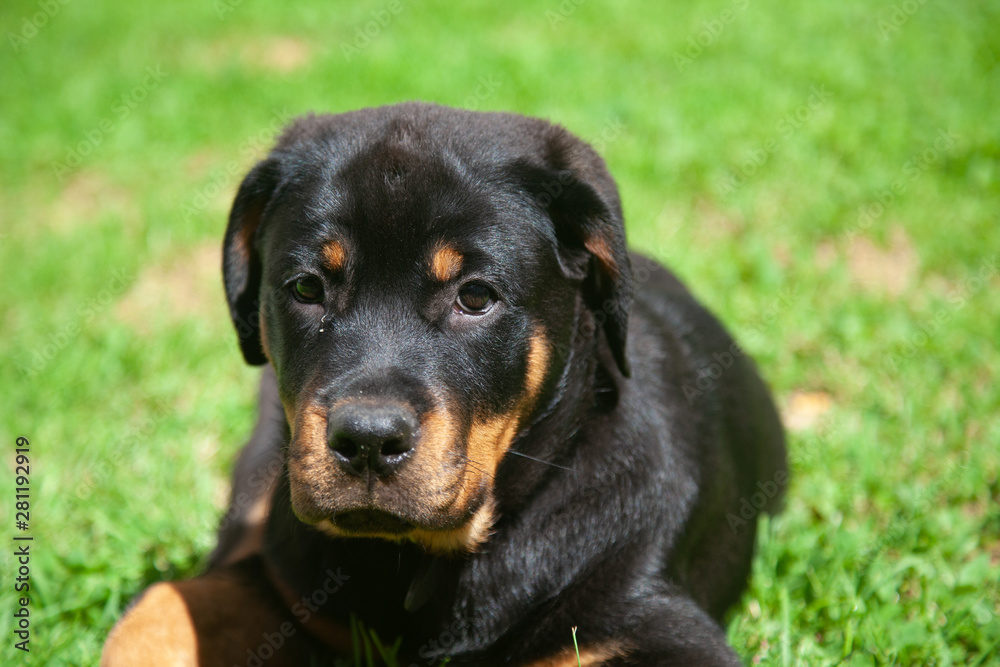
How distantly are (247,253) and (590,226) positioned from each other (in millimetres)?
1108

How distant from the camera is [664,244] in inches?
199

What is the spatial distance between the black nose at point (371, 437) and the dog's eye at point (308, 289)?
1.53 ft

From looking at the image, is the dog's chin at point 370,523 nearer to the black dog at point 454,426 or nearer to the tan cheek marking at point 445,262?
the black dog at point 454,426

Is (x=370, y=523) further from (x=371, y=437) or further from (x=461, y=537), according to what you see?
(x=461, y=537)

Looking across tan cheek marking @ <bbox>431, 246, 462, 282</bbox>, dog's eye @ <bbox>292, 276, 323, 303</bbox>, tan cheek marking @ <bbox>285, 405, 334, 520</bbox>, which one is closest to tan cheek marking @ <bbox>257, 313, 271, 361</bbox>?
dog's eye @ <bbox>292, 276, 323, 303</bbox>

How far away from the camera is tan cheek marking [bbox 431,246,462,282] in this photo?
7.32 feet

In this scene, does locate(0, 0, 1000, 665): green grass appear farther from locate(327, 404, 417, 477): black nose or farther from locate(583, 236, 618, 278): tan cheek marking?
locate(327, 404, 417, 477): black nose

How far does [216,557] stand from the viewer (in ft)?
9.95

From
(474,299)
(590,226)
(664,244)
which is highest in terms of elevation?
(590,226)

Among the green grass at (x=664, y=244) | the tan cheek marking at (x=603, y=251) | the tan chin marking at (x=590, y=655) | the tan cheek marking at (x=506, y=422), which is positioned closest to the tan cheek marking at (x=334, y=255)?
the tan cheek marking at (x=506, y=422)

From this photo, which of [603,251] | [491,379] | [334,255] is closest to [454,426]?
[491,379]

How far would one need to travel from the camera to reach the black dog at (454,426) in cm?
214

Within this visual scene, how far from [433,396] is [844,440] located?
2.30 m

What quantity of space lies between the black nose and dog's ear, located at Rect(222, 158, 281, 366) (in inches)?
35.3
